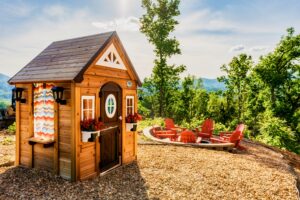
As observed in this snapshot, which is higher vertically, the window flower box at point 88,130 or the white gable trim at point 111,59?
the white gable trim at point 111,59

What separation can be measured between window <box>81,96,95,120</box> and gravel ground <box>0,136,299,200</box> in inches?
73.1

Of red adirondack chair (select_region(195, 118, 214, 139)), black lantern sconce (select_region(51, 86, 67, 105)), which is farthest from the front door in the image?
red adirondack chair (select_region(195, 118, 214, 139))

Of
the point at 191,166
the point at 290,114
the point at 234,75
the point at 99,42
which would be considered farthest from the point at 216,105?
the point at 99,42

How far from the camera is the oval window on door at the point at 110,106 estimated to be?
23.6 feet

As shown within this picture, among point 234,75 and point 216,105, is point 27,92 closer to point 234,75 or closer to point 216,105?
point 234,75

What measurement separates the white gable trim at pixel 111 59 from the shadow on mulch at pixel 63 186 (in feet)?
11.6

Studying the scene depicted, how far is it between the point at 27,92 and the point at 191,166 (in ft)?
20.3

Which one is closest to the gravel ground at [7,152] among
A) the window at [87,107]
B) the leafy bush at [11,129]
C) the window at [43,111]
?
the window at [43,111]

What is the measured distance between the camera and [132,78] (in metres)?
8.41

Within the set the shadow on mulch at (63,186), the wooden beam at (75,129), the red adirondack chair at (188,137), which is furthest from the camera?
the red adirondack chair at (188,137)

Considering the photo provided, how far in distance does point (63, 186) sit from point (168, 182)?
115 inches

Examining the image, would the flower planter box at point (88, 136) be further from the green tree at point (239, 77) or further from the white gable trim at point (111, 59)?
the green tree at point (239, 77)

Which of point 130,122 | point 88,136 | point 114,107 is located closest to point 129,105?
point 130,122

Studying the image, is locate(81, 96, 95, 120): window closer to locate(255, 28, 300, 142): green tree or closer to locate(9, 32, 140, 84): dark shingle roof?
locate(9, 32, 140, 84): dark shingle roof
